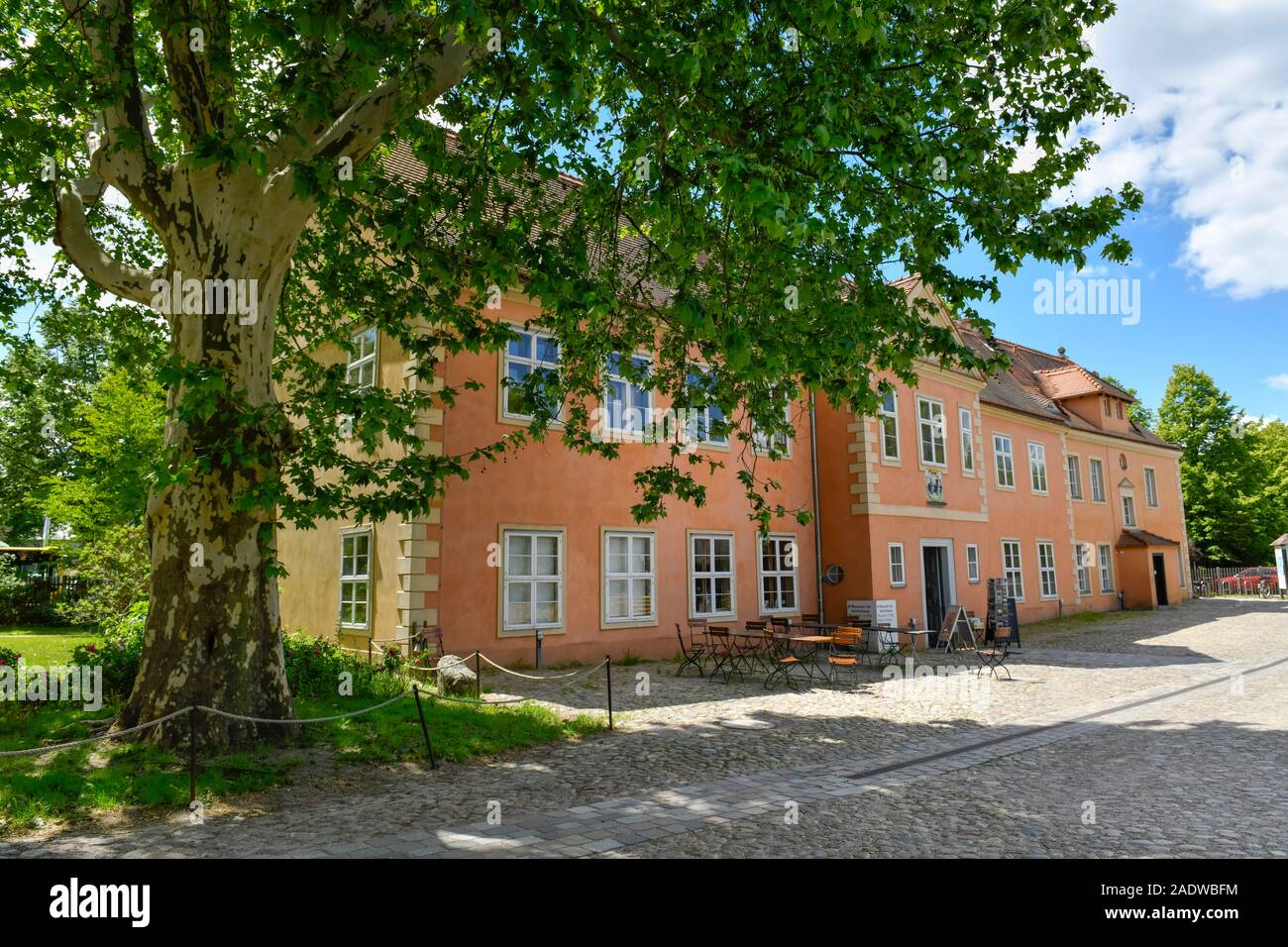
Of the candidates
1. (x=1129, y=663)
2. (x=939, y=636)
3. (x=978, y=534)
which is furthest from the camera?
→ (x=978, y=534)

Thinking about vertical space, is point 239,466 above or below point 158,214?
below

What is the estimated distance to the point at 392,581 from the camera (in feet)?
44.8

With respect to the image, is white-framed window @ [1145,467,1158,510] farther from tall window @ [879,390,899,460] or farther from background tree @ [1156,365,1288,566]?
tall window @ [879,390,899,460]

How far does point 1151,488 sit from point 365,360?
35.3 metres

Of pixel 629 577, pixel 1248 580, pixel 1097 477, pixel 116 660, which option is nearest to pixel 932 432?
pixel 629 577

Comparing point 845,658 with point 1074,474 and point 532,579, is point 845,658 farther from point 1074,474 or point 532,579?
point 1074,474

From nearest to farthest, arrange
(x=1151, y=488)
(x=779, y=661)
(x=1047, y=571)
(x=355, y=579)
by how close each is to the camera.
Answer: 1. (x=779, y=661)
2. (x=355, y=579)
3. (x=1047, y=571)
4. (x=1151, y=488)

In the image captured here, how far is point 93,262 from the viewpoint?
344 inches

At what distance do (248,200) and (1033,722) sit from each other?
1112 cm

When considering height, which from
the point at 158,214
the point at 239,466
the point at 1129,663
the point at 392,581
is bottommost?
the point at 1129,663

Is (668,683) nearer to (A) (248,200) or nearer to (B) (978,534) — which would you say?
(A) (248,200)

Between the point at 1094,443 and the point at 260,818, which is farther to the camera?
the point at 1094,443

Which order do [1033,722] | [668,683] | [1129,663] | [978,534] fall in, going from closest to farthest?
[1033,722] < [668,683] < [1129,663] < [978,534]
